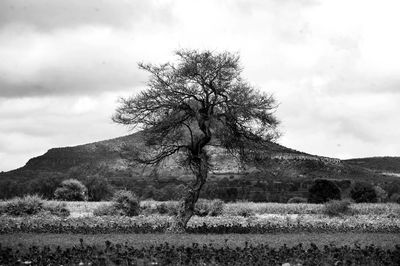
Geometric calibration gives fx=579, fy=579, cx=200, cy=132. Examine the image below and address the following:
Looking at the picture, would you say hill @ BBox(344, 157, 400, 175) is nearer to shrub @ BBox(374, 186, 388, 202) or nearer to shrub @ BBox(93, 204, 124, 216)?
shrub @ BBox(374, 186, 388, 202)

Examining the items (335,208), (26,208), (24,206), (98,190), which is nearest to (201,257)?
(26,208)

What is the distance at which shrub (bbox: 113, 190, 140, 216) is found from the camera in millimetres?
31562

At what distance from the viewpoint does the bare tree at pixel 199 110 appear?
74.0ft

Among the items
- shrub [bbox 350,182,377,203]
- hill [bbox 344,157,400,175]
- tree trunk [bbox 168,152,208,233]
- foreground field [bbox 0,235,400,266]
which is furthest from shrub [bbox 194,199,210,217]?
hill [bbox 344,157,400,175]

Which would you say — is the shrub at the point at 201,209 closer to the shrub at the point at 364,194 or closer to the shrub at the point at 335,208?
the shrub at the point at 335,208

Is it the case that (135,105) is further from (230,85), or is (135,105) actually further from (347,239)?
(347,239)

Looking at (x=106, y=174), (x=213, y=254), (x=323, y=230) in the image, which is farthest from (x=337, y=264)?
(x=106, y=174)

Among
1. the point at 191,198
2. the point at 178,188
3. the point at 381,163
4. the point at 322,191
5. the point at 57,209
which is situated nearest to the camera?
the point at 191,198

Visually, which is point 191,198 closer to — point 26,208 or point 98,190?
point 26,208

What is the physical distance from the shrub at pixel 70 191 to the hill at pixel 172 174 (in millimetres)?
7257

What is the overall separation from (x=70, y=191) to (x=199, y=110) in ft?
90.5

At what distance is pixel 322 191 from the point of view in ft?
159

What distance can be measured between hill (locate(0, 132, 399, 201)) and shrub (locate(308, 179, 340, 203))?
6.38 metres

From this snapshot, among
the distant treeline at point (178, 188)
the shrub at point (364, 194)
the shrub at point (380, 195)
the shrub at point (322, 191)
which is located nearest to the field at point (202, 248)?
the shrub at point (322, 191)
